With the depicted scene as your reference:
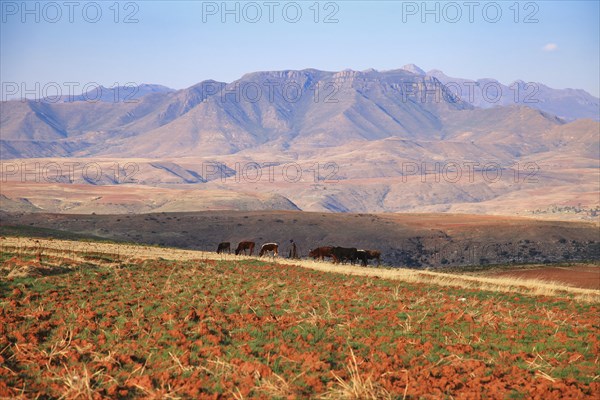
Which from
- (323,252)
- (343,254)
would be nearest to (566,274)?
(343,254)

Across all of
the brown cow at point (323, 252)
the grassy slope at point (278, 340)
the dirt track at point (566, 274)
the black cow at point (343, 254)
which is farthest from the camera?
the dirt track at point (566, 274)

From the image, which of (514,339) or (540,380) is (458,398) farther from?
(514,339)

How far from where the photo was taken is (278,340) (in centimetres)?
1906

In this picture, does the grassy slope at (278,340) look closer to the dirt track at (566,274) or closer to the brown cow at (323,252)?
the brown cow at (323,252)

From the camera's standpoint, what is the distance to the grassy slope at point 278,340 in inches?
625

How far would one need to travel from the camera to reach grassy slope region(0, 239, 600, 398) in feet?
52.1

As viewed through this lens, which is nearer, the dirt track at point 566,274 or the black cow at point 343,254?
the black cow at point 343,254

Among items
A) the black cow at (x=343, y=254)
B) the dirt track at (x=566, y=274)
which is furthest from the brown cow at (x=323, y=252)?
the dirt track at (x=566, y=274)

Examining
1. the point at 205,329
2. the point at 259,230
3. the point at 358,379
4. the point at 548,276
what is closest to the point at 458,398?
the point at 358,379

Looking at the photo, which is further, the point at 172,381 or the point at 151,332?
the point at 151,332

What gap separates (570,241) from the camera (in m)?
92.8

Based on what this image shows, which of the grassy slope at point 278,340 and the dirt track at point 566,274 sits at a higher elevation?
the grassy slope at point 278,340

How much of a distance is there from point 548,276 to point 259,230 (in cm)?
4926

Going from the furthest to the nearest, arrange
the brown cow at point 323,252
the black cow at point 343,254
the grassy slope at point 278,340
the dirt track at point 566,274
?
the dirt track at point 566,274, the brown cow at point 323,252, the black cow at point 343,254, the grassy slope at point 278,340
